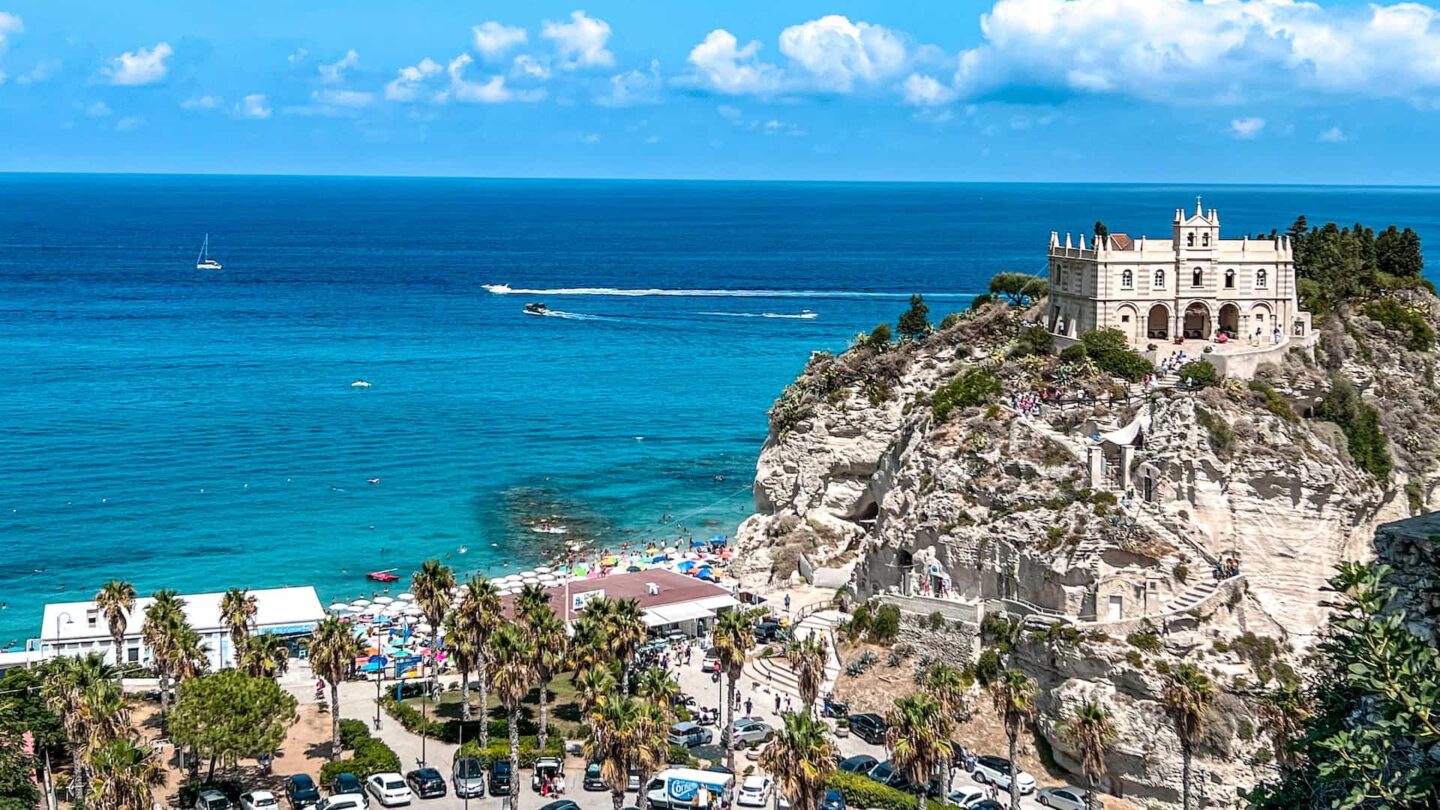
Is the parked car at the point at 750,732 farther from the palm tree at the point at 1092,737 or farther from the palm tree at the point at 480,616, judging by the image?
the palm tree at the point at 1092,737

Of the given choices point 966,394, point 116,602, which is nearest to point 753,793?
point 116,602

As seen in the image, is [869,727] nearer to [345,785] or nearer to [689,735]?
[689,735]

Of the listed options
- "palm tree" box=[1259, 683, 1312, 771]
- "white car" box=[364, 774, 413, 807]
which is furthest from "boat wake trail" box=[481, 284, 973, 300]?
"white car" box=[364, 774, 413, 807]

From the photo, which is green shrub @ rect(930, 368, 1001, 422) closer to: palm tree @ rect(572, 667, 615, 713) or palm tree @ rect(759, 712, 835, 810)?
palm tree @ rect(572, 667, 615, 713)

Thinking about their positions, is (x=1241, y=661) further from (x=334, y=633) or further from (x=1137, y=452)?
(x=334, y=633)

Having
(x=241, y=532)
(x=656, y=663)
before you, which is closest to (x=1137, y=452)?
(x=656, y=663)

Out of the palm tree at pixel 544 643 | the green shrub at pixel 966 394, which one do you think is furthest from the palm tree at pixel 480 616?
the green shrub at pixel 966 394
